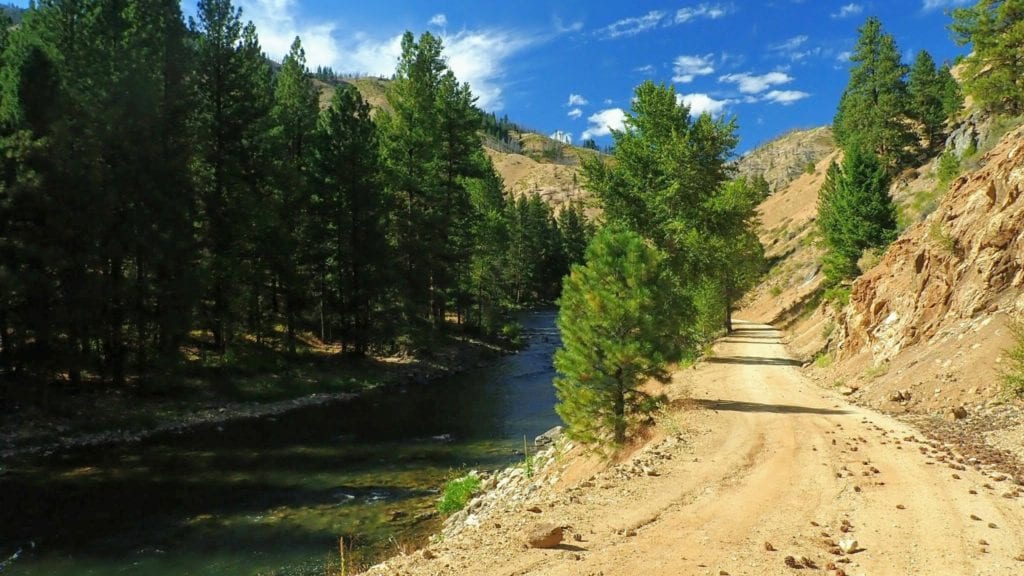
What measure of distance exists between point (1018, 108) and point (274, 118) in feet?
153

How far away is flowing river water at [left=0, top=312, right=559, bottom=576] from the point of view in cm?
1185

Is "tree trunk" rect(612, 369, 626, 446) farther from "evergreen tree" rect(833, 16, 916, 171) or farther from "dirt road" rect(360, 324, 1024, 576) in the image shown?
"evergreen tree" rect(833, 16, 916, 171)

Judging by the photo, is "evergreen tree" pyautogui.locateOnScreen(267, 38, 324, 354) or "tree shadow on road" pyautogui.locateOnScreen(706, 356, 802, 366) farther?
"evergreen tree" pyautogui.locateOnScreen(267, 38, 324, 354)

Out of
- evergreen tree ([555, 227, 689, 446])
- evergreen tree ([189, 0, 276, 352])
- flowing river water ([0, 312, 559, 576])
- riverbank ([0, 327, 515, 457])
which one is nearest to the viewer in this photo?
flowing river water ([0, 312, 559, 576])

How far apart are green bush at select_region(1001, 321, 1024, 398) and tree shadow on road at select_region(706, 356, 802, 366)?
12.7 metres

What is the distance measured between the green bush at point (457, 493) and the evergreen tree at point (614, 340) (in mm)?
3233

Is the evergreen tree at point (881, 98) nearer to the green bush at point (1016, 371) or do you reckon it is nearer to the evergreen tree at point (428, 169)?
the evergreen tree at point (428, 169)

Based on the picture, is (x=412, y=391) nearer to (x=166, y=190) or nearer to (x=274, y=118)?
(x=166, y=190)

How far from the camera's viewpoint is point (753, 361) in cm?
2662

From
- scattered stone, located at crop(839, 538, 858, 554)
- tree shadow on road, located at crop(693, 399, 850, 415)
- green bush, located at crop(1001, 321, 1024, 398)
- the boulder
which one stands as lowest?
the boulder

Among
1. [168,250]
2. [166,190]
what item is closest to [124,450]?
[168,250]

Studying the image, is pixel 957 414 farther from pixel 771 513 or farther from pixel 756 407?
pixel 771 513

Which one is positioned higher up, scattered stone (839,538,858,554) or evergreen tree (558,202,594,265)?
evergreen tree (558,202,594,265)

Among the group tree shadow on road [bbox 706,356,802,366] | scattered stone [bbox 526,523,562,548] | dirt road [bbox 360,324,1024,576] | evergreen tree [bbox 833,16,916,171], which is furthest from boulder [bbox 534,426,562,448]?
evergreen tree [bbox 833,16,916,171]
